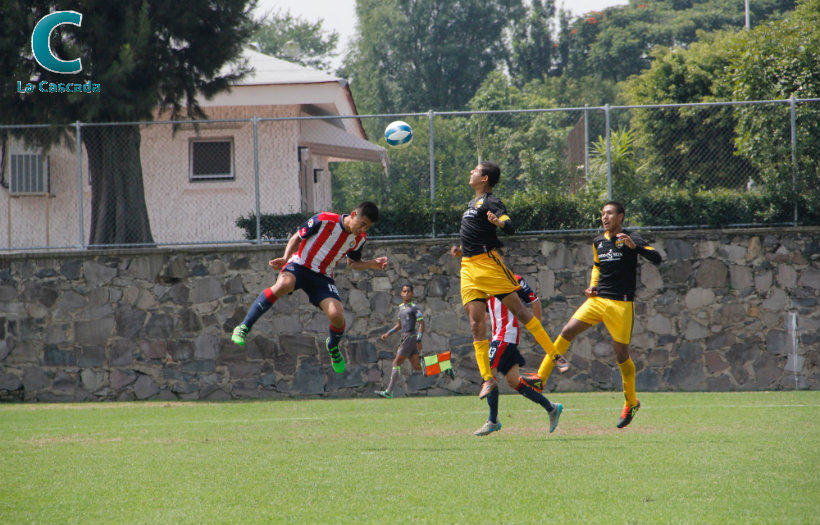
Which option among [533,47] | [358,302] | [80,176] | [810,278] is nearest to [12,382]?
[80,176]

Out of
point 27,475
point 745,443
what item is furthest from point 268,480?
point 745,443

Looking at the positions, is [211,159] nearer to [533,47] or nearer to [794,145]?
[794,145]

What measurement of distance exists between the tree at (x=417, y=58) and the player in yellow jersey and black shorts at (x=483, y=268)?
62410 mm

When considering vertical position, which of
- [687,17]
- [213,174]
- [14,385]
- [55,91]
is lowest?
[14,385]

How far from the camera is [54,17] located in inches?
720

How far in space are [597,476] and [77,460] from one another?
511 cm

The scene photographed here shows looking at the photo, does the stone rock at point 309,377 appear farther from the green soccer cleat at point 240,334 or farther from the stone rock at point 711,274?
the green soccer cleat at point 240,334

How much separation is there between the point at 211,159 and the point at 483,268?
12.1 m

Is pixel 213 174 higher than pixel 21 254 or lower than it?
higher

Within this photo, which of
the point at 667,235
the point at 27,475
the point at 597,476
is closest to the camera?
the point at 597,476

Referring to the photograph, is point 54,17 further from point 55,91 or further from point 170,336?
point 170,336

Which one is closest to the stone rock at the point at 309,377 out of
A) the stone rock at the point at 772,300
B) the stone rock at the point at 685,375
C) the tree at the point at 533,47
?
the stone rock at the point at 685,375

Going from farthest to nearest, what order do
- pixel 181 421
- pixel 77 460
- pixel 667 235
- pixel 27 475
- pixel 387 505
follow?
pixel 667 235 → pixel 181 421 → pixel 77 460 → pixel 27 475 → pixel 387 505

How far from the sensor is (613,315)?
10.3 meters
